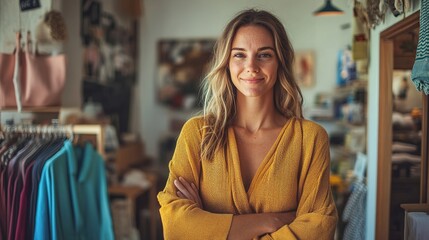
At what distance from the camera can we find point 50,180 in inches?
85.9

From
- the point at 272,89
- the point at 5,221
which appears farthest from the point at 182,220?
the point at 5,221

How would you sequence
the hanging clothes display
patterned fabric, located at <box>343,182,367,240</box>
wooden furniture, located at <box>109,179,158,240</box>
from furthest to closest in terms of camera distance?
wooden furniture, located at <box>109,179,158,240</box> < patterned fabric, located at <box>343,182,367,240</box> < the hanging clothes display

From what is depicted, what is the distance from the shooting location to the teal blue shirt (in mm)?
2156

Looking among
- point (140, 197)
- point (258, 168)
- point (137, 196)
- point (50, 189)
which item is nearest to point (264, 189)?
point (258, 168)

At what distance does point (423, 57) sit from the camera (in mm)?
1527

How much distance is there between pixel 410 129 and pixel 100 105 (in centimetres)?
299

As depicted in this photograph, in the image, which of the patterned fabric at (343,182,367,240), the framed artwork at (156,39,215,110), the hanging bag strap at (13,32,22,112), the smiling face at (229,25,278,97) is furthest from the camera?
the framed artwork at (156,39,215,110)

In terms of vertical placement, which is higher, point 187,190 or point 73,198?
point 187,190

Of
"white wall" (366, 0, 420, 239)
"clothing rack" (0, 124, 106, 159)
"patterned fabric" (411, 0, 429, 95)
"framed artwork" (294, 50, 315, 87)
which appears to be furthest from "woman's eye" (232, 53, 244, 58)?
"framed artwork" (294, 50, 315, 87)

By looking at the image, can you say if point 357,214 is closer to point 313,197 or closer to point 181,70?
point 313,197

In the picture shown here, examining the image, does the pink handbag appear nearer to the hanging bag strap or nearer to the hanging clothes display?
the hanging bag strap

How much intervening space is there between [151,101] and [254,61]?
4.35m

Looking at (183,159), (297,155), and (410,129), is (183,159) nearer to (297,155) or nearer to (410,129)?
(297,155)

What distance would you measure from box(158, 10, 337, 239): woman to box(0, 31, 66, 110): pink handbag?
113cm
